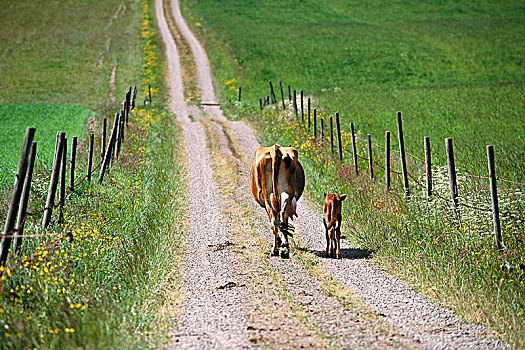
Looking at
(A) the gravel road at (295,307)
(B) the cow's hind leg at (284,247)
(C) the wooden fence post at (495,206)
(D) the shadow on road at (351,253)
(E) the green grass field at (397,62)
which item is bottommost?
(D) the shadow on road at (351,253)

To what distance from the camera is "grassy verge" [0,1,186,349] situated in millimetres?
5953

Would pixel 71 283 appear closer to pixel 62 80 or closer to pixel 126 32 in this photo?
pixel 62 80

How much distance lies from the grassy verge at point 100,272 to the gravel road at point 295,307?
46cm

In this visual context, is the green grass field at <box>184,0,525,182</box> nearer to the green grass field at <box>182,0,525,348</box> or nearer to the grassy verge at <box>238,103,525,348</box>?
the green grass field at <box>182,0,525,348</box>

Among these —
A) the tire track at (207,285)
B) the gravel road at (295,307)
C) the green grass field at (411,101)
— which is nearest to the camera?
the gravel road at (295,307)

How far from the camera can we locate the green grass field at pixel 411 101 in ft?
27.3

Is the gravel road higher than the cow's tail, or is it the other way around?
the cow's tail

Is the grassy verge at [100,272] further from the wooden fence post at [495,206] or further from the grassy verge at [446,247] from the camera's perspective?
the wooden fence post at [495,206]

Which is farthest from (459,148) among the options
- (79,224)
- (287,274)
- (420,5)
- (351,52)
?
(420,5)

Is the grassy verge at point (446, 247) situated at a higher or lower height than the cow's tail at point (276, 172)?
lower

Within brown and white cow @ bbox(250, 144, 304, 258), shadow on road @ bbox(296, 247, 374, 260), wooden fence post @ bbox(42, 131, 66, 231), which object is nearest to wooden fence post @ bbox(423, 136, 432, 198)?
shadow on road @ bbox(296, 247, 374, 260)

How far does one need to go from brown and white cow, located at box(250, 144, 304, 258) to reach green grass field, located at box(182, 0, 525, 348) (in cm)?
174

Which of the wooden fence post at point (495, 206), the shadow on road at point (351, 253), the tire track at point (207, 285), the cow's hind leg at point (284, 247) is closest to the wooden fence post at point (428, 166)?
the shadow on road at point (351, 253)

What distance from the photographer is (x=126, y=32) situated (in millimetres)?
56844
